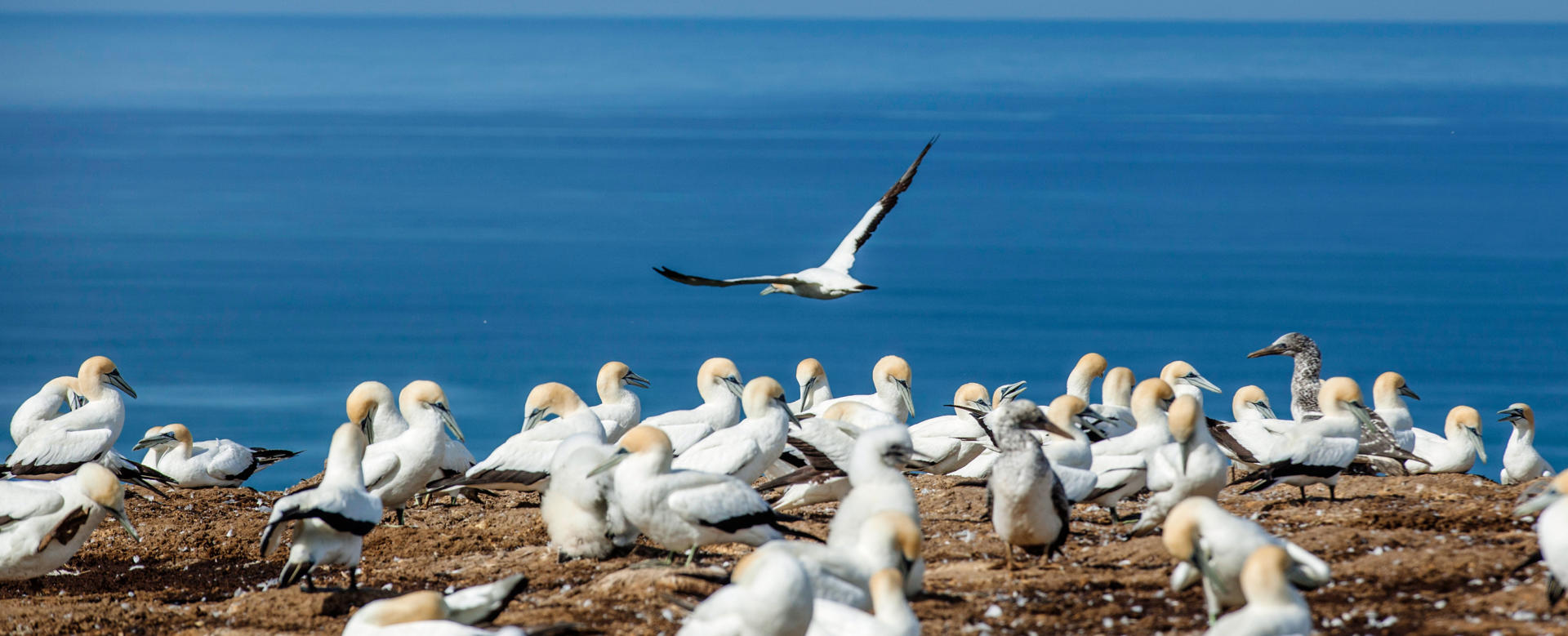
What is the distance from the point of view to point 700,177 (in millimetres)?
104250

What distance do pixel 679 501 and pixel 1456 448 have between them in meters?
7.09

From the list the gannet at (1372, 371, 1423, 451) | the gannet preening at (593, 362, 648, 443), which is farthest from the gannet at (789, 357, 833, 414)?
the gannet at (1372, 371, 1423, 451)

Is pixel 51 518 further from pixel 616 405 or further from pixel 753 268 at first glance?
pixel 753 268

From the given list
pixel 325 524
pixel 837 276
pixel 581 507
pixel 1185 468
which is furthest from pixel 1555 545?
pixel 837 276

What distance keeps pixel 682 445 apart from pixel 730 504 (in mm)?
3339

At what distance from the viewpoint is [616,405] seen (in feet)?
40.4

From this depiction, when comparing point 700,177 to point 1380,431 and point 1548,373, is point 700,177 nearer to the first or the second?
point 1548,373

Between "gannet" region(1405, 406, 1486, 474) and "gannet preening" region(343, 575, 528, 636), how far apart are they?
26.7 ft

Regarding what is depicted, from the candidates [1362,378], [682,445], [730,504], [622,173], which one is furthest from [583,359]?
[622,173]

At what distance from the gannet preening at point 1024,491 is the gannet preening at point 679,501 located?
3.86ft

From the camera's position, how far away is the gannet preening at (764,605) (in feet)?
18.7

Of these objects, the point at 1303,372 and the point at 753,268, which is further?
the point at 753,268

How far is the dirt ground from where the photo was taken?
22.1 feet

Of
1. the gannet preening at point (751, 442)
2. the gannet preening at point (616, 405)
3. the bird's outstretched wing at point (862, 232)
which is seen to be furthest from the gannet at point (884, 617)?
the bird's outstretched wing at point (862, 232)
